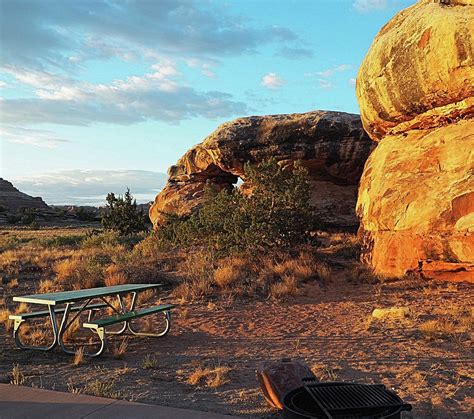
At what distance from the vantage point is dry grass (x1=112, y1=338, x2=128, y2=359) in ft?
21.3

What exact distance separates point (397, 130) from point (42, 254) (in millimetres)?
12973

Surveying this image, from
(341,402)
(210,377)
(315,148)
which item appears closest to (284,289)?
(210,377)

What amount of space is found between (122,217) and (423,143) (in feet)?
58.8

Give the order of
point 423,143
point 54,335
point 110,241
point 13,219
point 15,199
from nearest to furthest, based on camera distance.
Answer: point 54,335 → point 423,143 → point 110,241 → point 13,219 → point 15,199

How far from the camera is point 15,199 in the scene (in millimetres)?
73250

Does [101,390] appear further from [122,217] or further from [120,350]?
[122,217]

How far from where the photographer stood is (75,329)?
7750 mm

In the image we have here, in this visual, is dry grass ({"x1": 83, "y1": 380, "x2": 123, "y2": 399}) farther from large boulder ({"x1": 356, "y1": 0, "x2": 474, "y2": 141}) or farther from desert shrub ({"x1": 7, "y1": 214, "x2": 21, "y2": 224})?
desert shrub ({"x1": 7, "y1": 214, "x2": 21, "y2": 224})

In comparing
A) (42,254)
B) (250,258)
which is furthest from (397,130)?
(42,254)

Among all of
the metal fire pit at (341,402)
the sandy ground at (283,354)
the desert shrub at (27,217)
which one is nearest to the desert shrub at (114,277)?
the sandy ground at (283,354)

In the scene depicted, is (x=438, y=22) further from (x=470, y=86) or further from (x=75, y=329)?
(x=75, y=329)

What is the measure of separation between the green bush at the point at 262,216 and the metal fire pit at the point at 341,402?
376 inches

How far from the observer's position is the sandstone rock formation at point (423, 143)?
31.7 feet

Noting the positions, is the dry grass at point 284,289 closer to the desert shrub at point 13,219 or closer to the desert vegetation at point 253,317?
the desert vegetation at point 253,317
